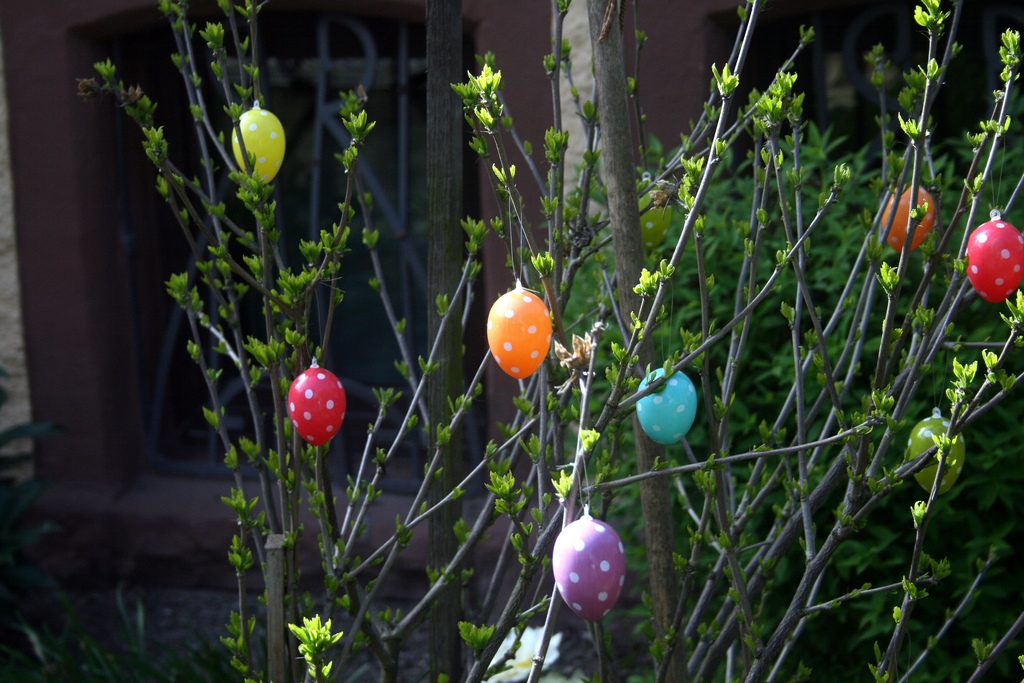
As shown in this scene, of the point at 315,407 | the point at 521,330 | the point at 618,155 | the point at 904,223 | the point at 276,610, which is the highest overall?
the point at 618,155

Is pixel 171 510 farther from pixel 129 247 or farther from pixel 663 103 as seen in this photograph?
pixel 663 103

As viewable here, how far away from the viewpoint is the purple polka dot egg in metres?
1.37

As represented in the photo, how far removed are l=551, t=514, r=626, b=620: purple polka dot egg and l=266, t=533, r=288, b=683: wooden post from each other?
1.99 ft

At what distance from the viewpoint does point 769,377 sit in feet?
8.50

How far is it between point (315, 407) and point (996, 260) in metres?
1.04

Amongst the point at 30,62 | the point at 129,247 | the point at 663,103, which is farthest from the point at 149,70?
the point at 663,103

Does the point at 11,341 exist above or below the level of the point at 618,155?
below

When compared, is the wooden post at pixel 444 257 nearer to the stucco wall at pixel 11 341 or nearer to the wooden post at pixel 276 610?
the wooden post at pixel 276 610

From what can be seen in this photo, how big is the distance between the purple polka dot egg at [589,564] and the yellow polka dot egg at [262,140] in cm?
95

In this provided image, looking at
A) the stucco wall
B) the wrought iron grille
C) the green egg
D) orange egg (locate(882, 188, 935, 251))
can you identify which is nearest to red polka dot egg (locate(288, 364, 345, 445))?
the green egg

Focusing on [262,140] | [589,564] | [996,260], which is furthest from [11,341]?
[996,260]

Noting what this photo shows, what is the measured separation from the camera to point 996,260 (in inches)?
62.3

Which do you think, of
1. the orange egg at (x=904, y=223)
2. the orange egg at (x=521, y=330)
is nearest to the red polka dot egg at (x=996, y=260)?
the orange egg at (x=904, y=223)

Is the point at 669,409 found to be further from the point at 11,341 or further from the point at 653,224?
the point at 11,341
